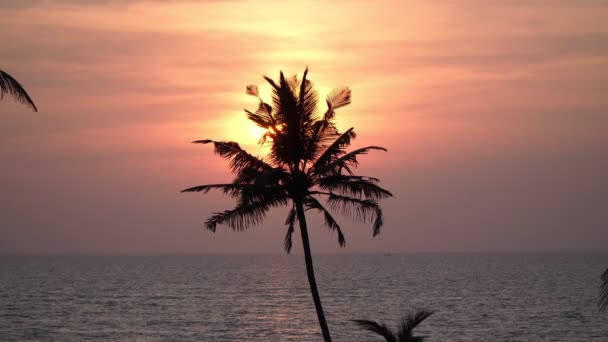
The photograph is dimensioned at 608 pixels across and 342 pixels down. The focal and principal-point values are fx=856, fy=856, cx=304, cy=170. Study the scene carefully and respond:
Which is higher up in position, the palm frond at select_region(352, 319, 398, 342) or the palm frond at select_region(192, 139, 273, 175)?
the palm frond at select_region(192, 139, 273, 175)

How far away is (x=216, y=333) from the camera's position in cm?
9450

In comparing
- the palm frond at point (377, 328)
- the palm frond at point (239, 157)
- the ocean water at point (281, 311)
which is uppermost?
the palm frond at point (239, 157)

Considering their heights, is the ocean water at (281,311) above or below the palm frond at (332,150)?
below

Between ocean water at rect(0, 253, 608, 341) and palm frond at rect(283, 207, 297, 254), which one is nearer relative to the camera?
palm frond at rect(283, 207, 297, 254)

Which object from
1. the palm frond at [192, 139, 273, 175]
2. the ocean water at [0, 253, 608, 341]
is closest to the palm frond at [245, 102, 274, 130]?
the palm frond at [192, 139, 273, 175]

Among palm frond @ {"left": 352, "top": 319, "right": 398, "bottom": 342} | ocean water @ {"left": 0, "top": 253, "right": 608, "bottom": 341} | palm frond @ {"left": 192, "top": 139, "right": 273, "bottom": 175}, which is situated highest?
palm frond @ {"left": 192, "top": 139, "right": 273, "bottom": 175}

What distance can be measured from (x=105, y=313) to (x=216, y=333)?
28.9 m

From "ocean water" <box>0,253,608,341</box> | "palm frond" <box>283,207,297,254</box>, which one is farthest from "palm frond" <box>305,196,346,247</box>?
"ocean water" <box>0,253,608,341</box>

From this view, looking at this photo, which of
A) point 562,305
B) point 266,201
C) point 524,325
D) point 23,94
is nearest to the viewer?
point 23,94

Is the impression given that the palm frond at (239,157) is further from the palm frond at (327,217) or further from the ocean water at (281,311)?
the ocean water at (281,311)

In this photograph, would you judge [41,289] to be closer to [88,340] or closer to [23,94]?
[88,340]

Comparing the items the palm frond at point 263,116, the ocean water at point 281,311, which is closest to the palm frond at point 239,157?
the palm frond at point 263,116

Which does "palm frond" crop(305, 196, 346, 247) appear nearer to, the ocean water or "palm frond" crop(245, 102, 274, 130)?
"palm frond" crop(245, 102, 274, 130)

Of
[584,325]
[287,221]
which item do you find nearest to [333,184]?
[287,221]
